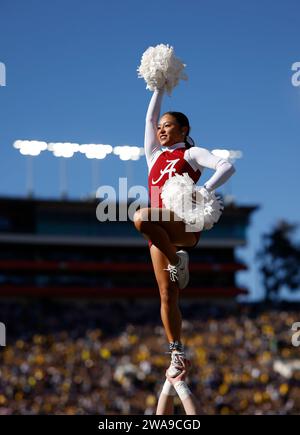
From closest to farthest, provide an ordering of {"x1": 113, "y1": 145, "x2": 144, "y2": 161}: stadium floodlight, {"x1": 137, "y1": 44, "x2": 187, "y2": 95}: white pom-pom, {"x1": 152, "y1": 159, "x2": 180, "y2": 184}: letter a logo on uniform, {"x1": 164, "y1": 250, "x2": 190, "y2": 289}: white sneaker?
1. {"x1": 164, "y1": 250, "x2": 190, "y2": 289}: white sneaker
2. {"x1": 152, "y1": 159, "x2": 180, "y2": 184}: letter a logo on uniform
3. {"x1": 137, "y1": 44, "x2": 187, "y2": 95}: white pom-pom
4. {"x1": 113, "y1": 145, "x2": 144, "y2": 161}: stadium floodlight

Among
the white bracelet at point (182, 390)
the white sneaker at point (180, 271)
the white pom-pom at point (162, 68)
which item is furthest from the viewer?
the white pom-pom at point (162, 68)

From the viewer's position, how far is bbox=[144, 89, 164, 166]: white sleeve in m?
Answer: 4.98

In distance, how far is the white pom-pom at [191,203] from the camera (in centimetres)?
448

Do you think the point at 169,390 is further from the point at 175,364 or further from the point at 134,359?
the point at 134,359

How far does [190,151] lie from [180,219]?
49cm

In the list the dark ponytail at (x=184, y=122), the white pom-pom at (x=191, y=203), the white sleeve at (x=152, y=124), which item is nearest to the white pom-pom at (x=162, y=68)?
the white sleeve at (x=152, y=124)

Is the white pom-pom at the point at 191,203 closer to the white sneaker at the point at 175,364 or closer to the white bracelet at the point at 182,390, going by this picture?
the white sneaker at the point at 175,364

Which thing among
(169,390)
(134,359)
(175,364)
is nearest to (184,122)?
(175,364)

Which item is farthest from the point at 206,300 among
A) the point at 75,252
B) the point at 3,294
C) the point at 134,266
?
the point at 3,294

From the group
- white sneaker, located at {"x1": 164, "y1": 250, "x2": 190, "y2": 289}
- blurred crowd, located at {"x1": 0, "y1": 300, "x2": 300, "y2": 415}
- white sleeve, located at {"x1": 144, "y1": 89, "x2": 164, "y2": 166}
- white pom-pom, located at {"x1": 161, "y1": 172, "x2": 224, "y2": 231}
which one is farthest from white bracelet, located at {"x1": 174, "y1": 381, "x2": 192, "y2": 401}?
blurred crowd, located at {"x1": 0, "y1": 300, "x2": 300, "y2": 415}

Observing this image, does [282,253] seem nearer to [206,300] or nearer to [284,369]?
[206,300]

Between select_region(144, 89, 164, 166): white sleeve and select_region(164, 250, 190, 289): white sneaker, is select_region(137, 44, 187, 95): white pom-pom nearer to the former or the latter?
select_region(144, 89, 164, 166): white sleeve

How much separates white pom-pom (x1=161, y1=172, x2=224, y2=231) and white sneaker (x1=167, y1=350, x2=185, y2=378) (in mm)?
812

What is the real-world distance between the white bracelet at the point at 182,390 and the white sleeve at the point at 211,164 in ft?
4.02
